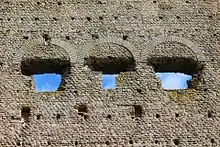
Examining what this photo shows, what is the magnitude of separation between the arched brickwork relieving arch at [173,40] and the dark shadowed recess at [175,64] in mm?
139

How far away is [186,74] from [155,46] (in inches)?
36.5

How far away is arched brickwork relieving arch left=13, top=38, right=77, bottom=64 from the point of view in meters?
13.2

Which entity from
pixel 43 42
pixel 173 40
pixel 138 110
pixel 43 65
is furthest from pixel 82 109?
pixel 173 40

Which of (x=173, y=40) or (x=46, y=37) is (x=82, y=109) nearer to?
(x=46, y=37)

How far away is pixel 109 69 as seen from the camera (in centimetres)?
1341

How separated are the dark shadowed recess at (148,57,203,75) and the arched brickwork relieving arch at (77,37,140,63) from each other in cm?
35

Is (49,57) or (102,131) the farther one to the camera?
(49,57)

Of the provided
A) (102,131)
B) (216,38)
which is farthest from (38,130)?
(216,38)

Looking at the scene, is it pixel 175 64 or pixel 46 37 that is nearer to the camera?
pixel 175 64

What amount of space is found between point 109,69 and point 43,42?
1517 millimetres

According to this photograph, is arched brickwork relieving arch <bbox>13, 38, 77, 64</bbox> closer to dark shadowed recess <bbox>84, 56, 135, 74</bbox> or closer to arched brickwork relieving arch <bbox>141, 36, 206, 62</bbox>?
dark shadowed recess <bbox>84, 56, 135, 74</bbox>

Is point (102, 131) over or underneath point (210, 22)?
underneath

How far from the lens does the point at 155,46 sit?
13.4 meters

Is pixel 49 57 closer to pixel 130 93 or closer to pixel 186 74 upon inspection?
pixel 130 93
